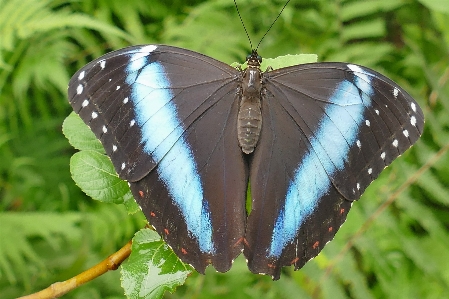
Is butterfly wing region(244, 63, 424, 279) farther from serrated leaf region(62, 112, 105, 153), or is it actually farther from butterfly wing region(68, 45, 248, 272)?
serrated leaf region(62, 112, 105, 153)

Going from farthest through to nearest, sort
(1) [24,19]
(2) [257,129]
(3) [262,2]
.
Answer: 1. (3) [262,2]
2. (1) [24,19]
3. (2) [257,129]

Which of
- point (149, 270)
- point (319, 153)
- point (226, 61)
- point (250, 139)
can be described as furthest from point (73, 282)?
point (226, 61)

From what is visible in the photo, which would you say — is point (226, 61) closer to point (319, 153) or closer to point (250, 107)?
point (250, 107)

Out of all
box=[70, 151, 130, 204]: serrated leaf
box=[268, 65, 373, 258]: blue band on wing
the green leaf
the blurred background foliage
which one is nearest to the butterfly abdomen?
box=[268, 65, 373, 258]: blue band on wing

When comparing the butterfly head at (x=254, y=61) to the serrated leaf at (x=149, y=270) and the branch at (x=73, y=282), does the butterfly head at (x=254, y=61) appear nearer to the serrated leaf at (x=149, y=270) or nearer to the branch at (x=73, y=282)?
the serrated leaf at (x=149, y=270)

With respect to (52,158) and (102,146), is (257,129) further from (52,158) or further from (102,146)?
(52,158)

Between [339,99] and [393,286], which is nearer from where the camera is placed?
[339,99]

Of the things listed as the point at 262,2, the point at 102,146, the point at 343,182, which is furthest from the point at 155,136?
the point at 262,2

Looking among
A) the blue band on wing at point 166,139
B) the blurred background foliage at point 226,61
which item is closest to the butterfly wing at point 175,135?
the blue band on wing at point 166,139
